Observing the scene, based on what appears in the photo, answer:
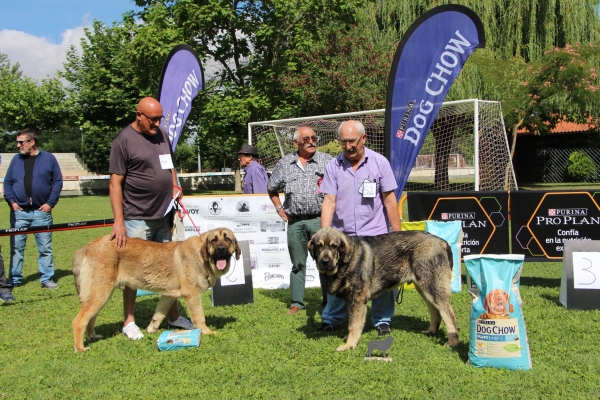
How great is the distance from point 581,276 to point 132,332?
17.1 feet

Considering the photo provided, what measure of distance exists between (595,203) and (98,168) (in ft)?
164

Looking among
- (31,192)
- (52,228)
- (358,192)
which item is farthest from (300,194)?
(31,192)

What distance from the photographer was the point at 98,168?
5075cm

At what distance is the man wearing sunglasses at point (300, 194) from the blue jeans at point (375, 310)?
0.51m

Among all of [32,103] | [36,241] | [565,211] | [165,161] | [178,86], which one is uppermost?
[32,103]

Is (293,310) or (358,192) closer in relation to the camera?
(358,192)

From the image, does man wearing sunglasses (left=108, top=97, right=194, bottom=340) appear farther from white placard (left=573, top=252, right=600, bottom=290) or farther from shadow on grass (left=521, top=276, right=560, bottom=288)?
shadow on grass (left=521, top=276, right=560, bottom=288)

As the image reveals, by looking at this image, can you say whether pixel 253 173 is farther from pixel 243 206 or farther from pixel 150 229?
pixel 150 229

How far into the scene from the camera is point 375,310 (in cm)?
542

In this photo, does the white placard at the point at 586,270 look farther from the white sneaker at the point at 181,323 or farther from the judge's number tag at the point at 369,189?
the white sneaker at the point at 181,323

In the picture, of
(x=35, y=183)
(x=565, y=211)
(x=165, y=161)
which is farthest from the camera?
(x=35, y=183)

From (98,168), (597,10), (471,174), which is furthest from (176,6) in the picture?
(98,168)

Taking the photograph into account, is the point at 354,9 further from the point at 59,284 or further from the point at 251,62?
the point at 59,284

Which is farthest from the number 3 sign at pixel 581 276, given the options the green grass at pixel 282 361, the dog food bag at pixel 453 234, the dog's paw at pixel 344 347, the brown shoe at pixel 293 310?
the brown shoe at pixel 293 310
